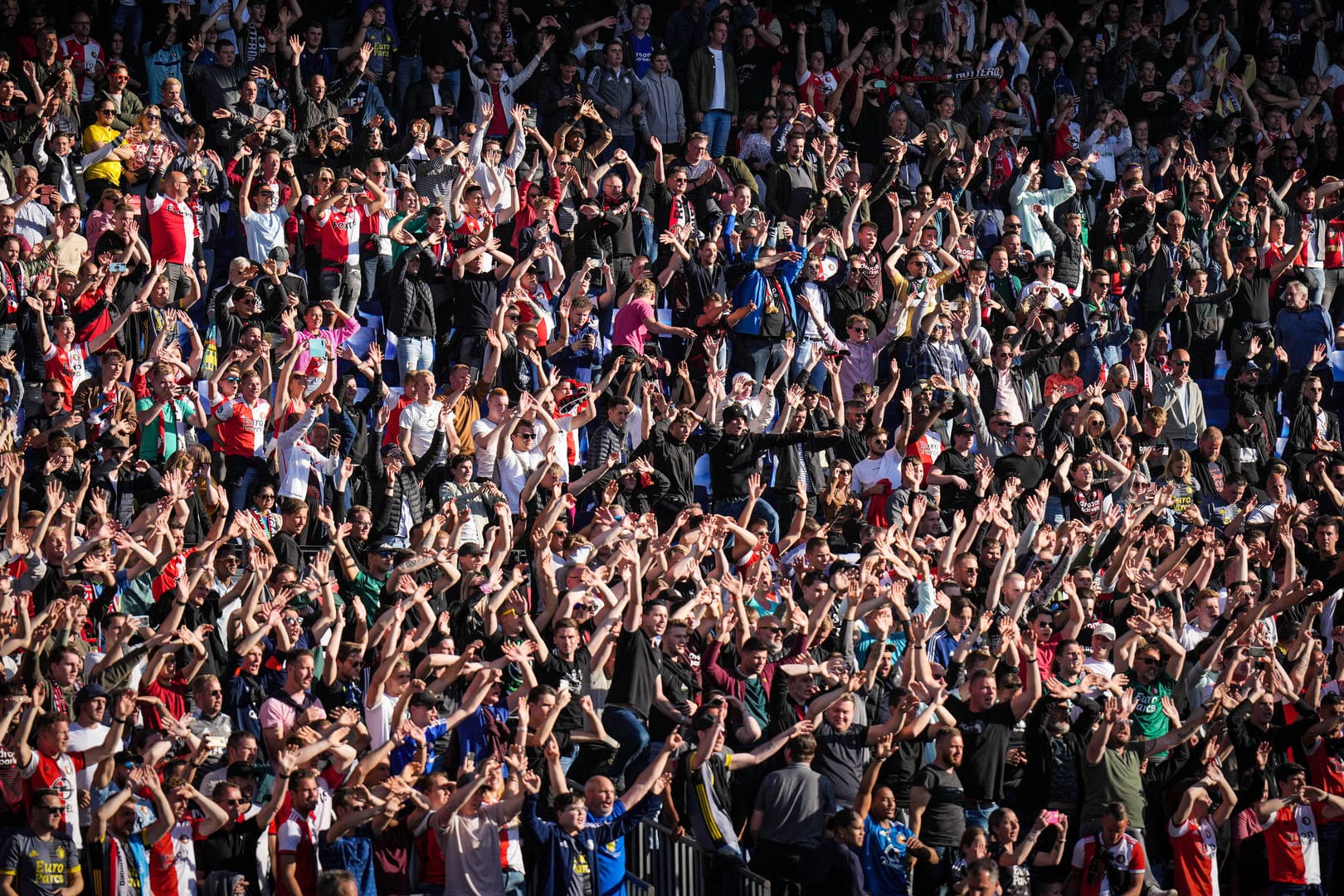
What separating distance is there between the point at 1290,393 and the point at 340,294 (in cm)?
743

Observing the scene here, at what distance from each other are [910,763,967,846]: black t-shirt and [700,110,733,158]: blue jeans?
8283 mm

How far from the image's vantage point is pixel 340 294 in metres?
15.8

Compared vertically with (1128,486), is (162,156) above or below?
above

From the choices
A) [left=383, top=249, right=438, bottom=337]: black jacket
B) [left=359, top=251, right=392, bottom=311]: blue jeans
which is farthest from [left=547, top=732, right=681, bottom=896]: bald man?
[left=359, top=251, right=392, bottom=311]: blue jeans

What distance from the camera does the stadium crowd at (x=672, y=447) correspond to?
11352 millimetres

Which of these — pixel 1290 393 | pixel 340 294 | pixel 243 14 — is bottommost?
pixel 1290 393

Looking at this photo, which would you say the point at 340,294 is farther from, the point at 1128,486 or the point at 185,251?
the point at 1128,486

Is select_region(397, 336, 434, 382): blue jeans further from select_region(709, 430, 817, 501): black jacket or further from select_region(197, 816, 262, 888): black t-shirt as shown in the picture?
select_region(197, 816, 262, 888): black t-shirt

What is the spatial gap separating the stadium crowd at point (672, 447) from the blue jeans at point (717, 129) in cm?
24

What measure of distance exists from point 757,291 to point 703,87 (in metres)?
3.20

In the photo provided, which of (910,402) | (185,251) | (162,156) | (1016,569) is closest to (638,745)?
(1016,569)

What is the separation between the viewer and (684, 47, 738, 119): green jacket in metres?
18.8

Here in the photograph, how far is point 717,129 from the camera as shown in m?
18.8

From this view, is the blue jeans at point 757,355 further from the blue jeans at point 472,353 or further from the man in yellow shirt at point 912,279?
the blue jeans at point 472,353
